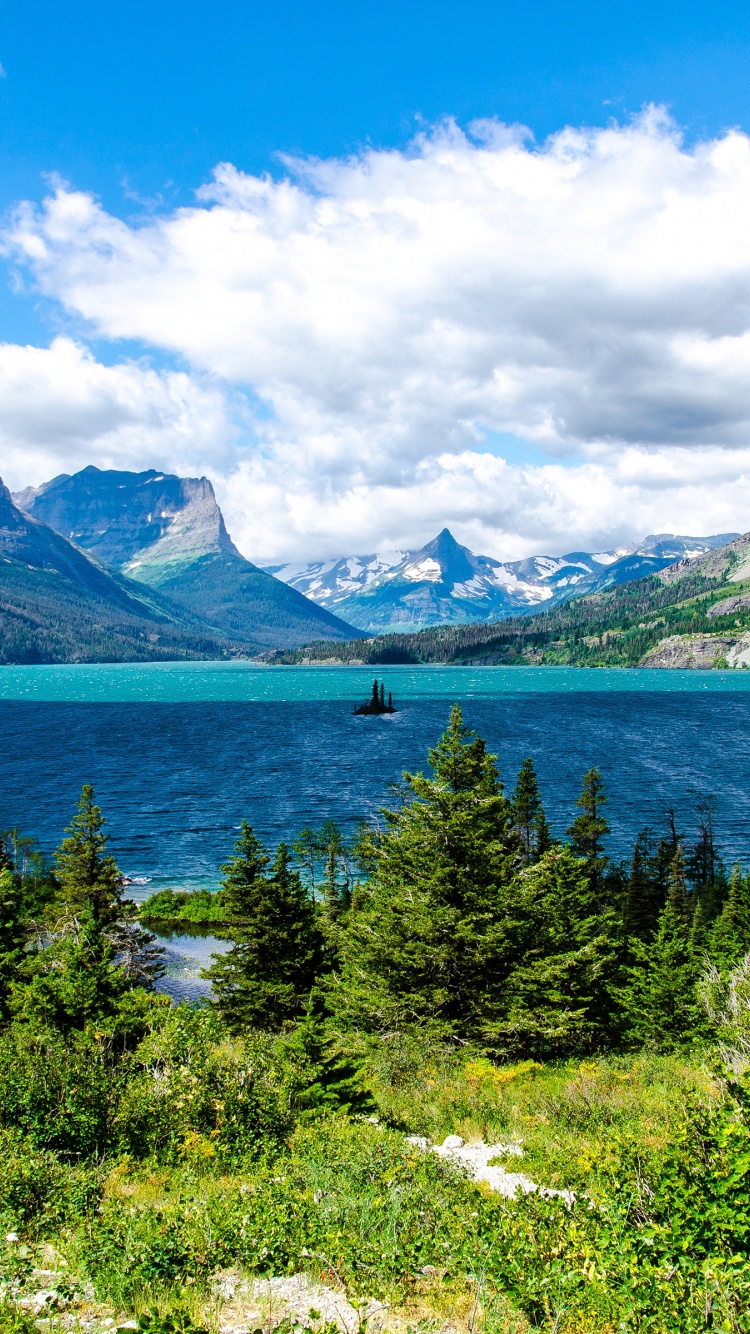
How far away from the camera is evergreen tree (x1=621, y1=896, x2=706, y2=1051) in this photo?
94.4 feet

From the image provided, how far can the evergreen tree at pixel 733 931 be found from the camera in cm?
3523

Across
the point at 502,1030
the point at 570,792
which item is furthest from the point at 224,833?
the point at 502,1030

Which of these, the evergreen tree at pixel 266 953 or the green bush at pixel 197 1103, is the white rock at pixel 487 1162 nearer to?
the green bush at pixel 197 1103

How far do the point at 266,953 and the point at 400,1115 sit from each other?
54.4 ft

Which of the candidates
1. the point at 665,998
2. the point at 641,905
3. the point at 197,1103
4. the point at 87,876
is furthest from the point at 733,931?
the point at 87,876

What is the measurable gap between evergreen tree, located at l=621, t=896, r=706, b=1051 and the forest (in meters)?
0.13

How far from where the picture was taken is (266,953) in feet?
108

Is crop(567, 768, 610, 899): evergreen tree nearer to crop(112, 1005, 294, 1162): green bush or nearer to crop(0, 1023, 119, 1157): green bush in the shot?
crop(112, 1005, 294, 1162): green bush

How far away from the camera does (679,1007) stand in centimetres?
2997

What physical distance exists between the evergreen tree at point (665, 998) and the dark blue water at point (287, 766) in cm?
3942

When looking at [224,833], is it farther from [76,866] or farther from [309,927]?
[309,927]

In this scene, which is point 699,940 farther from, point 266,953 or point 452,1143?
point 452,1143

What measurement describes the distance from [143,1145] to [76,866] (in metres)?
29.5

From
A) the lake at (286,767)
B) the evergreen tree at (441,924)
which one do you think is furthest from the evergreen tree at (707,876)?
the evergreen tree at (441,924)
